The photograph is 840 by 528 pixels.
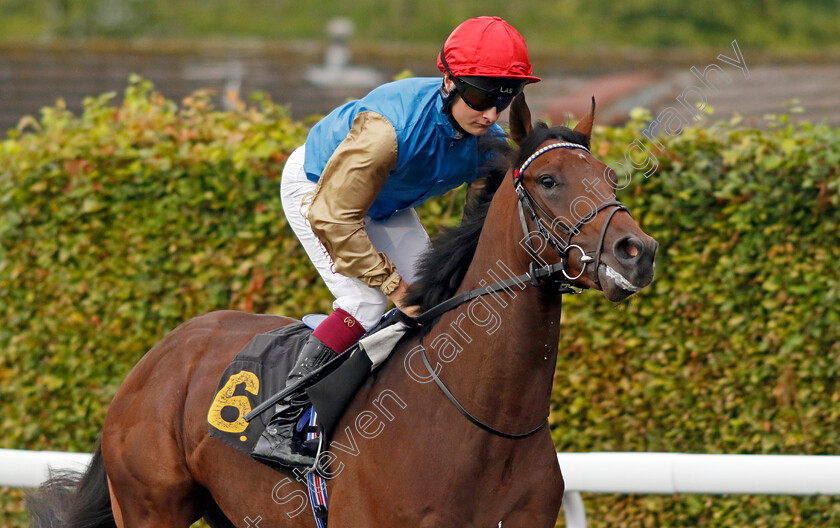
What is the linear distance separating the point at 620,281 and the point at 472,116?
867 millimetres

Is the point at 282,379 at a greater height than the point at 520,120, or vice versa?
→ the point at 520,120

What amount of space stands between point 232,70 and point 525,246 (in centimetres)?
899

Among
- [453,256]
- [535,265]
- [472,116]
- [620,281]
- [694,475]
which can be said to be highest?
[472,116]

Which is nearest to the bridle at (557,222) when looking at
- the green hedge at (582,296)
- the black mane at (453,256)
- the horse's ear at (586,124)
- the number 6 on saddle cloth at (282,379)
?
the horse's ear at (586,124)

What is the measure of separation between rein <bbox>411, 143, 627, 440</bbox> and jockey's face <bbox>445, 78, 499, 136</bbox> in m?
0.32

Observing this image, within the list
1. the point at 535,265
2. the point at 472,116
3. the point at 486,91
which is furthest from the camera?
the point at 472,116

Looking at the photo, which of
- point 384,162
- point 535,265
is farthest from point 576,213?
point 384,162

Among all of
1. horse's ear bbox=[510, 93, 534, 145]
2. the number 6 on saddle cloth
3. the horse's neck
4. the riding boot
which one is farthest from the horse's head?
the riding boot

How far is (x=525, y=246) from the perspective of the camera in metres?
2.69

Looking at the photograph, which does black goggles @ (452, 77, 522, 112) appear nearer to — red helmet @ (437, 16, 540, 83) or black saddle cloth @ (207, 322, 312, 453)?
red helmet @ (437, 16, 540, 83)

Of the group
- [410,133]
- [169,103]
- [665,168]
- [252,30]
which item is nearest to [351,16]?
[252,30]

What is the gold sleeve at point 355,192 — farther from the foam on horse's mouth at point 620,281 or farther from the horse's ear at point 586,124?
the foam on horse's mouth at point 620,281

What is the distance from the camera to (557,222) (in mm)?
2582

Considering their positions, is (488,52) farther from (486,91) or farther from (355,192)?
(355,192)
